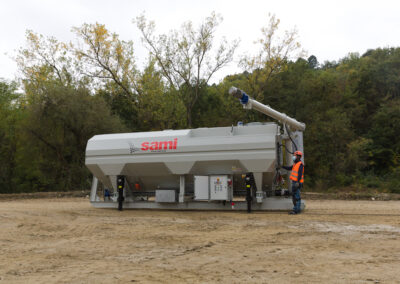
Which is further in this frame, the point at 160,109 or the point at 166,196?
the point at 160,109

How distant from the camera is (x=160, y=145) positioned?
11.0 m

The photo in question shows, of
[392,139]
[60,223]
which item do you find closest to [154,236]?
[60,223]

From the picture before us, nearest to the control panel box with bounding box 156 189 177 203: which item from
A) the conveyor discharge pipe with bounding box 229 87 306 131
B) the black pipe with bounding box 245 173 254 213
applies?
the black pipe with bounding box 245 173 254 213

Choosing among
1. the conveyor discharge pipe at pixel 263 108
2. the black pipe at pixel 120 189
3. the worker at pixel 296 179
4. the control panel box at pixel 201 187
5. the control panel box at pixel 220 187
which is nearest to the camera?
the worker at pixel 296 179

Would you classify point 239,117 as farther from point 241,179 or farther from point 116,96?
point 241,179

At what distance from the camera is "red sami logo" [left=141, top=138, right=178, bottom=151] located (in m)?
10.9

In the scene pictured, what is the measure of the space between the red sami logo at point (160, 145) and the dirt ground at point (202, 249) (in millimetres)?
2057

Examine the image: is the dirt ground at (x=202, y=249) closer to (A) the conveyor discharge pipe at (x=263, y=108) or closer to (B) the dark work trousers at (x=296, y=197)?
(B) the dark work trousers at (x=296, y=197)

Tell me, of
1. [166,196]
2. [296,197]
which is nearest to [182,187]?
[166,196]

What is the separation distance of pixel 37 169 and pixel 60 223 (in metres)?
15.6

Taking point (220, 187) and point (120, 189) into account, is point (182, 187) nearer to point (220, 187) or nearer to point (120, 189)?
point (220, 187)

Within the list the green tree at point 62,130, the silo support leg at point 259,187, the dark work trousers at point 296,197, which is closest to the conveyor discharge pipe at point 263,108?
the silo support leg at point 259,187

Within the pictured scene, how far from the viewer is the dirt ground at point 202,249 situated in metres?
4.57

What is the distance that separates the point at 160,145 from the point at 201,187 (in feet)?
5.56
